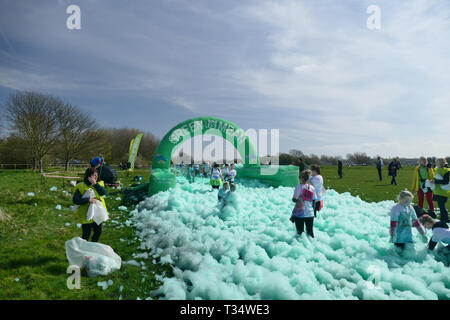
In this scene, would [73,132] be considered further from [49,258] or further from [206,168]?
[49,258]

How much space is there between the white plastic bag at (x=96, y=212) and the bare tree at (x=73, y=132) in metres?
31.2

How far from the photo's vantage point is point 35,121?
2894 centimetres

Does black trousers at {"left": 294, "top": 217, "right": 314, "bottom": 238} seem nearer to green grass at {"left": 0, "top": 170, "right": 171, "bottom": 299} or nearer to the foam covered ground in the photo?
the foam covered ground

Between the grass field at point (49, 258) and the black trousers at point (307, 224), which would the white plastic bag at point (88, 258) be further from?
the black trousers at point (307, 224)

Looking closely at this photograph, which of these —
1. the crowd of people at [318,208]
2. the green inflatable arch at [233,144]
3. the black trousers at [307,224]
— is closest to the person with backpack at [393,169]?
the green inflatable arch at [233,144]

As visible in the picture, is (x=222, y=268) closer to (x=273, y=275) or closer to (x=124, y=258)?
(x=273, y=275)

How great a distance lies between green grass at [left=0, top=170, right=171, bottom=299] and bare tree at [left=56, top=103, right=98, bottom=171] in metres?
26.6

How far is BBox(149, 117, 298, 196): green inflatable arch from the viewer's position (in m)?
13.4

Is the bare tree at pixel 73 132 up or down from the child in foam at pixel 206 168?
up

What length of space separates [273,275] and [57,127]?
114 feet

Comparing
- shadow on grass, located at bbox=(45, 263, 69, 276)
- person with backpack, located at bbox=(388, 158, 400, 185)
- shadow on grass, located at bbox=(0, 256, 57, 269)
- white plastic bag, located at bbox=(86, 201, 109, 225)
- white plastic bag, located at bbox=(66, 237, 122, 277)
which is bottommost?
shadow on grass, located at bbox=(45, 263, 69, 276)

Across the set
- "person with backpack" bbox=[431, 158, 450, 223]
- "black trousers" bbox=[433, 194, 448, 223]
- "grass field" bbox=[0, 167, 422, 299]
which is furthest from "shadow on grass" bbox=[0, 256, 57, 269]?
"person with backpack" bbox=[431, 158, 450, 223]

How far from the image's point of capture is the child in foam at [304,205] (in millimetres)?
5574

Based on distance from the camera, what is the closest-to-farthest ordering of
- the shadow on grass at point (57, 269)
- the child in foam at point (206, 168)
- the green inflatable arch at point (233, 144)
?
the shadow on grass at point (57, 269) < the green inflatable arch at point (233, 144) < the child in foam at point (206, 168)
